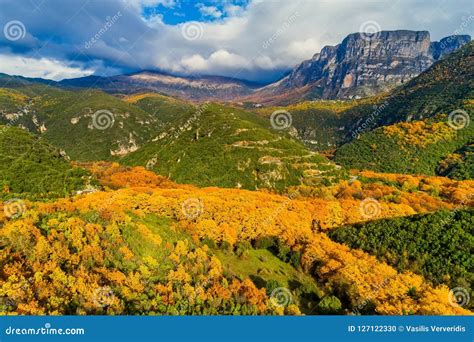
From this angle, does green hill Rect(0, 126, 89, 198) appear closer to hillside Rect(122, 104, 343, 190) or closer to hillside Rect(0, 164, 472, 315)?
hillside Rect(0, 164, 472, 315)

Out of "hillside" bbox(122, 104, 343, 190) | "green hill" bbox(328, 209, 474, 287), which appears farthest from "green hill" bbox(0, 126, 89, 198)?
"hillside" bbox(122, 104, 343, 190)

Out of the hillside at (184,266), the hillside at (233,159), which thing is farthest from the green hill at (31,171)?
the hillside at (233,159)

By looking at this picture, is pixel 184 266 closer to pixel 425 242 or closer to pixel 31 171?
pixel 425 242

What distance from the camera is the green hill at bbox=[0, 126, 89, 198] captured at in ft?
218

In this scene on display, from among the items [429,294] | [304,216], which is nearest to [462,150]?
[304,216]

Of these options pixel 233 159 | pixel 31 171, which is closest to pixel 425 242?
pixel 31 171

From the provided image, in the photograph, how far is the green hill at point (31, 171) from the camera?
66.4 metres

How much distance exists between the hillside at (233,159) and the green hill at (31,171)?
2377 inches

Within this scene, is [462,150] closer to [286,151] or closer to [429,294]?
[286,151]

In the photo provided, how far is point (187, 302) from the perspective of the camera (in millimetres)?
31562

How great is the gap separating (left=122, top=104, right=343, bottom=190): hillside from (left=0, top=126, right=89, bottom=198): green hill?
60.4 m

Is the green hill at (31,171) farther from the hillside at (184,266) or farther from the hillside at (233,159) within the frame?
the hillside at (233,159)

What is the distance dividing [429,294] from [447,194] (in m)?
99.0

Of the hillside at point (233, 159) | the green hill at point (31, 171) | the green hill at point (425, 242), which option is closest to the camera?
the green hill at point (425, 242)
